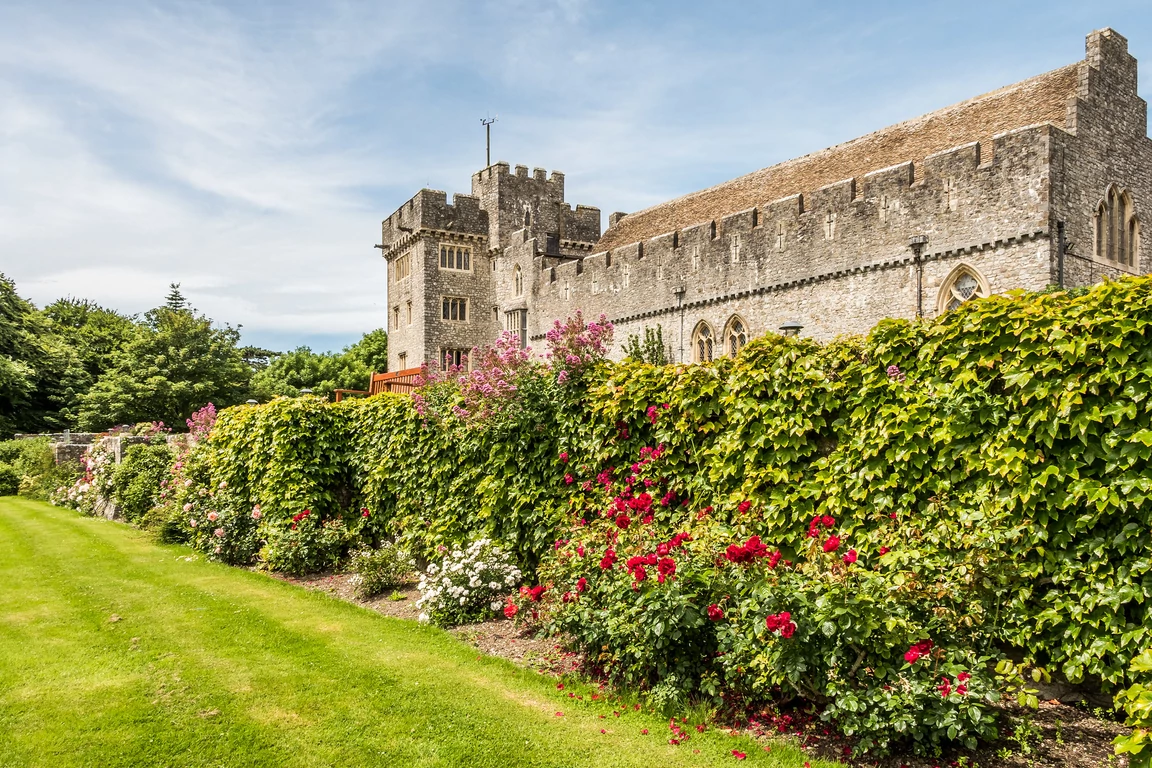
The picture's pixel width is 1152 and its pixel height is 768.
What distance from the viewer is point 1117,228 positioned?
1742 cm

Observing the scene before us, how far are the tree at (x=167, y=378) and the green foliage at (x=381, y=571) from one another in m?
31.9

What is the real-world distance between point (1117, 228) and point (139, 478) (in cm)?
2297

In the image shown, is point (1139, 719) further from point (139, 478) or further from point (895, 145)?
point (895, 145)

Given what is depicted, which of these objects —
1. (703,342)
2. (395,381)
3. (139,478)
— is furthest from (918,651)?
(703,342)

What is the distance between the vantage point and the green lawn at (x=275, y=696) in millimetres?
4727

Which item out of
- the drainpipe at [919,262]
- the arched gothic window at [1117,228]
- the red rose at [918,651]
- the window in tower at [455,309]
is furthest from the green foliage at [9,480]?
the arched gothic window at [1117,228]

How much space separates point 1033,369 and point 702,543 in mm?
2496

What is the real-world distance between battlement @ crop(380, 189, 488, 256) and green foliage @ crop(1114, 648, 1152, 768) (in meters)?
33.0

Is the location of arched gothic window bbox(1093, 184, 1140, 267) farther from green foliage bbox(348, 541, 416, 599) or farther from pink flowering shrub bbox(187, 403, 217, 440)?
pink flowering shrub bbox(187, 403, 217, 440)

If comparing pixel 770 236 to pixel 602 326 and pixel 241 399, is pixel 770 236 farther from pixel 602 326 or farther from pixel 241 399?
pixel 241 399

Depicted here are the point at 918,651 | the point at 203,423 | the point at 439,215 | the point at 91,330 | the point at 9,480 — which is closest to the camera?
the point at 918,651

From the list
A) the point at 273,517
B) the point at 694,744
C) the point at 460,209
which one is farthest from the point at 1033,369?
the point at 460,209

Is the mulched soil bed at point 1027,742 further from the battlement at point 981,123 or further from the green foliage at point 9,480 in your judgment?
the green foliage at point 9,480

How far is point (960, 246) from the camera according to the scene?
54.9 ft
